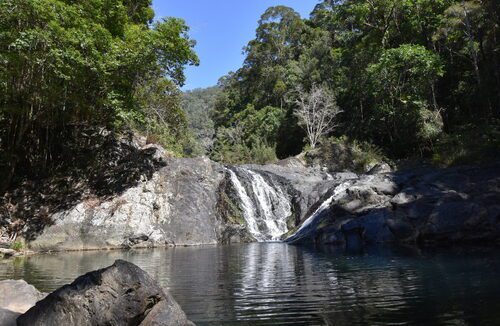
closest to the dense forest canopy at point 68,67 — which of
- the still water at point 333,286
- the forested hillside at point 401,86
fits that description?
the still water at point 333,286

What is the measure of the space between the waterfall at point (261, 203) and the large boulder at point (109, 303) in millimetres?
17745

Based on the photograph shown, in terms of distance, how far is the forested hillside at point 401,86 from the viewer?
26.8 metres

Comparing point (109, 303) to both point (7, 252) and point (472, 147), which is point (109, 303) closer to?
point (7, 252)

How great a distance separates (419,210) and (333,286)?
8.33m

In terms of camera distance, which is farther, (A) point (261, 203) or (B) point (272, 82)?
(B) point (272, 82)

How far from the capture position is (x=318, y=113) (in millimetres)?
38812

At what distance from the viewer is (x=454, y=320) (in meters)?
4.98

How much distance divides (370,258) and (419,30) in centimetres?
2530

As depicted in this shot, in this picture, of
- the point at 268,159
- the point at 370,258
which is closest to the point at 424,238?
the point at 370,258

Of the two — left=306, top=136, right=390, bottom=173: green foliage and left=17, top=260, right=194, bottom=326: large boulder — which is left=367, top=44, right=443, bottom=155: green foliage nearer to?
left=306, top=136, right=390, bottom=173: green foliage

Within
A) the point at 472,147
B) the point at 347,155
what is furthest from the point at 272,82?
the point at 472,147

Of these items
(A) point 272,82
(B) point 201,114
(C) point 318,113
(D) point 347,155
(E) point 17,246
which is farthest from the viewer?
(B) point 201,114

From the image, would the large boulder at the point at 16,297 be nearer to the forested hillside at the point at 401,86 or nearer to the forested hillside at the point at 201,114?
the forested hillside at the point at 401,86

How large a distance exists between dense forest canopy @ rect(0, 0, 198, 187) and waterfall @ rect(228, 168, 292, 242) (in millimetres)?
6755
